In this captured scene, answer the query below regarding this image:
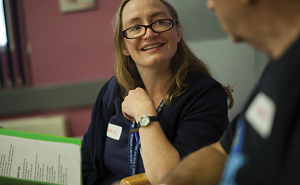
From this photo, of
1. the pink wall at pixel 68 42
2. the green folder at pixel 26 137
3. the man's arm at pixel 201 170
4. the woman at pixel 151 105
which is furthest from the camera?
the pink wall at pixel 68 42

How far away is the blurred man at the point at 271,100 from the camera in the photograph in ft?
1.23

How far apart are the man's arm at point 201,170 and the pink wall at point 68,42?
2606mm

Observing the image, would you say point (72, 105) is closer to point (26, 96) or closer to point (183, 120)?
point (26, 96)

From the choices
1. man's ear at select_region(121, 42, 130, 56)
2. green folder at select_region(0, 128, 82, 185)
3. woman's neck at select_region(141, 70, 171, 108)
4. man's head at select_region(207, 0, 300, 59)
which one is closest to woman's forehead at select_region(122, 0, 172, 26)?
man's ear at select_region(121, 42, 130, 56)

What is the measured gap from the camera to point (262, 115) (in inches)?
16.7

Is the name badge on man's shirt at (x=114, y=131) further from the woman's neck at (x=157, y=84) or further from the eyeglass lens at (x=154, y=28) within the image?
the eyeglass lens at (x=154, y=28)

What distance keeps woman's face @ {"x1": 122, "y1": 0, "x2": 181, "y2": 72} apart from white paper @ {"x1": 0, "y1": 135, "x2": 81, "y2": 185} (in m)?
0.57

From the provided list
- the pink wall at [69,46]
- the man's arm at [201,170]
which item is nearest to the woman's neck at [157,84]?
the man's arm at [201,170]

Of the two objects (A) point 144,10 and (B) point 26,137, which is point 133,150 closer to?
(B) point 26,137

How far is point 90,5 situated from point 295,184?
3.13m

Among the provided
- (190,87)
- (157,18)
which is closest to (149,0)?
(157,18)

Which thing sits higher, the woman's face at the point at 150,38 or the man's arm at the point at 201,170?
the woman's face at the point at 150,38

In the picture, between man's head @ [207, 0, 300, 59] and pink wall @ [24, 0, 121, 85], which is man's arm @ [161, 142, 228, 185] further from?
pink wall @ [24, 0, 121, 85]

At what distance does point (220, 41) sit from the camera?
1485mm
